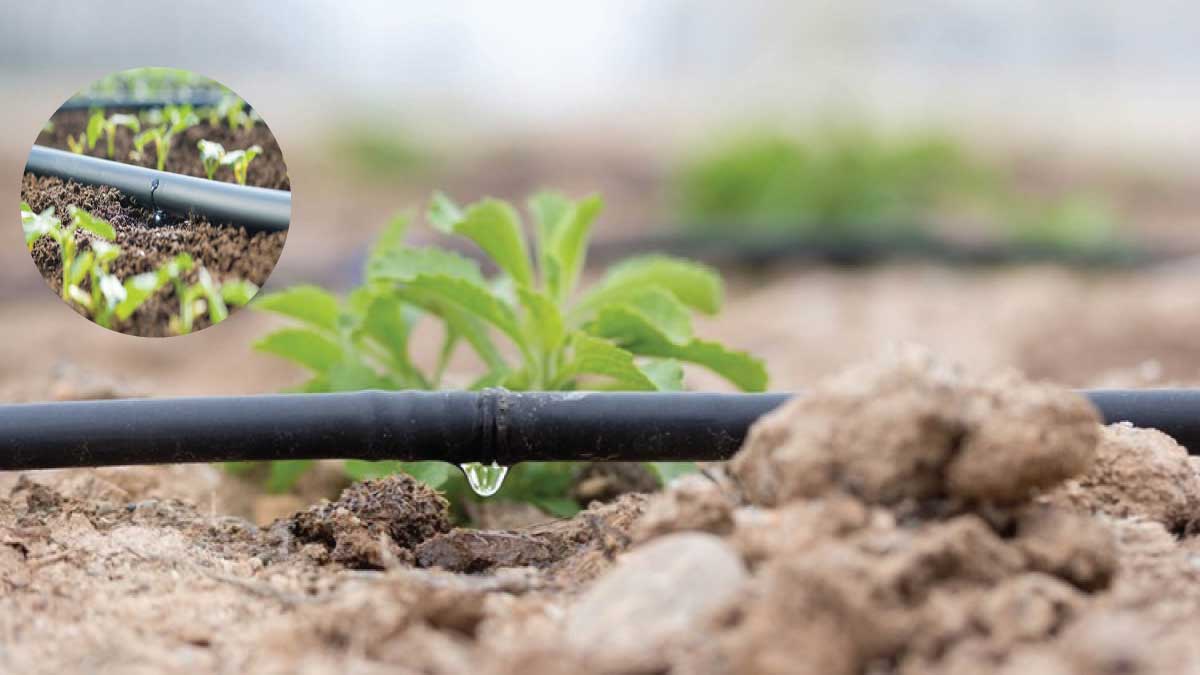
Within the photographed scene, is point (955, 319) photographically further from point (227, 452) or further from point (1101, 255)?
point (227, 452)

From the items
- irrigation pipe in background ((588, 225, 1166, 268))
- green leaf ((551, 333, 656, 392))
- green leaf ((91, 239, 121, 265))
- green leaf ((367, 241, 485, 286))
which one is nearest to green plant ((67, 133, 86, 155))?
green leaf ((91, 239, 121, 265))

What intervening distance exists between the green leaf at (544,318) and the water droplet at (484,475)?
326 mm

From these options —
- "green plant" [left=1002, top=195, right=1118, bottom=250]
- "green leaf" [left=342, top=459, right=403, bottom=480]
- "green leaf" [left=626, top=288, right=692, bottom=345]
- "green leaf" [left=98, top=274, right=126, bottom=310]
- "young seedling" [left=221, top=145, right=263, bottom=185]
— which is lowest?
"green plant" [left=1002, top=195, right=1118, bottom=250]

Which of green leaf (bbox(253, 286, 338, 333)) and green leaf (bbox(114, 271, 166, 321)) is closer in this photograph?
green leaf (bbox(114, 271, 166, 321))

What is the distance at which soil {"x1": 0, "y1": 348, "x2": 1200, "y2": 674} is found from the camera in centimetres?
86

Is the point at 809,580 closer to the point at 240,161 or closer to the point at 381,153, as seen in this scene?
the point at 240,161

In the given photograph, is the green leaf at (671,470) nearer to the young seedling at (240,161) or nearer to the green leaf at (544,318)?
the green leaf at (544,318)

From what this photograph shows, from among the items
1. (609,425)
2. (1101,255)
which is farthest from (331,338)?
(1101,255)

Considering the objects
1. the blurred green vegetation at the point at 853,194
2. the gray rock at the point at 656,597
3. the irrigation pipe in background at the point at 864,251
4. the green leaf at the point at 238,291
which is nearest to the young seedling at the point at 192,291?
the green leaf at the point at 238,291

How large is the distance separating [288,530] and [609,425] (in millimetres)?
419

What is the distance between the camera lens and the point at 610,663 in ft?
2.81

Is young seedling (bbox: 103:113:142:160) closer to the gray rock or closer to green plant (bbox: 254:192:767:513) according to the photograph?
green plant (bbox: 254:192:767:513)

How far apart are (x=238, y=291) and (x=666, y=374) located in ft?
2.02

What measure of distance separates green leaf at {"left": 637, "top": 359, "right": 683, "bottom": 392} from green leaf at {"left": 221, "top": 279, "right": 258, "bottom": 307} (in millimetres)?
Result: 550
